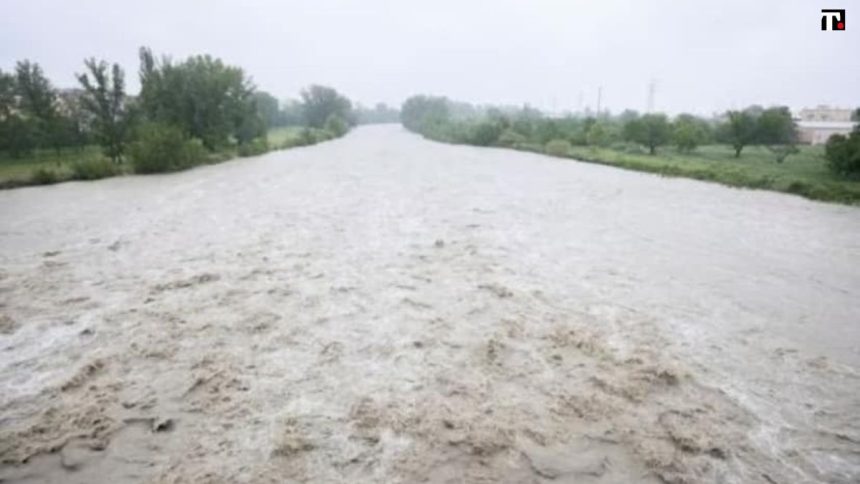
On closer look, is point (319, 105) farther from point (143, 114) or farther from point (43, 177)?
point (43, 177)

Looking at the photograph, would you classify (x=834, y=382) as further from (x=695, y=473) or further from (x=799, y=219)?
(x=799, y=219)

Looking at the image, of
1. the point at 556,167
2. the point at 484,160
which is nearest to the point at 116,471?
the point at 556,167

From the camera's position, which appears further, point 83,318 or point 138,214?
point 138,214

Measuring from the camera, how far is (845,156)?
27375mm

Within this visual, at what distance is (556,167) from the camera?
126 ft

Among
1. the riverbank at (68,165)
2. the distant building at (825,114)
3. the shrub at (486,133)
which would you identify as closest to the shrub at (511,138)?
the shrub at (486,133)

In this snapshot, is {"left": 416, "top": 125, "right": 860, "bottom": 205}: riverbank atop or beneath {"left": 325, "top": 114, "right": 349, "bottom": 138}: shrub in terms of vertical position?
beneath

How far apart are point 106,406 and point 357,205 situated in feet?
49.9

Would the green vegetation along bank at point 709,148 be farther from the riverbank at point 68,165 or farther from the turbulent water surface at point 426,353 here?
the riverbank at point 68,165

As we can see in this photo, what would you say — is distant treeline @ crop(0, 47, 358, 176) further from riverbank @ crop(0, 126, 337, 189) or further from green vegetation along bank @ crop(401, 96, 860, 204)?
green vegetation along bank @ crop(401, 96, 860, 204)

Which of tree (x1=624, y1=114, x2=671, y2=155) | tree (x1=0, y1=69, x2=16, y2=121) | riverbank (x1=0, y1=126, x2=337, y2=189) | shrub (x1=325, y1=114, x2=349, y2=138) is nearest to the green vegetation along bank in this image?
tree (x1=624, y1=114, x2=671, y2=155)

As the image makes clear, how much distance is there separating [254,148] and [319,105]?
56.9 metres

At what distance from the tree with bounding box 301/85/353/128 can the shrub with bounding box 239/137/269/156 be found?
50.8m

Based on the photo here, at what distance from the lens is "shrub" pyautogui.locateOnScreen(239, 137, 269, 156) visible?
45.4 metres
